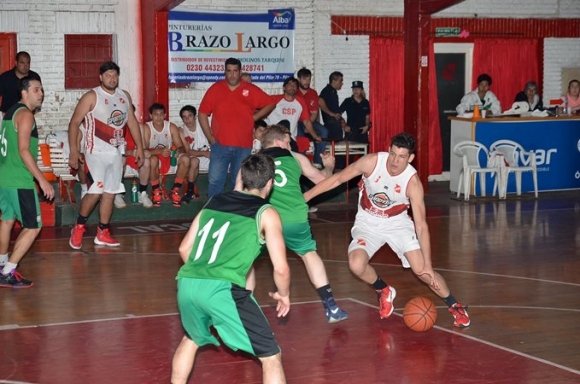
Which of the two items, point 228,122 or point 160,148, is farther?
point 160,148

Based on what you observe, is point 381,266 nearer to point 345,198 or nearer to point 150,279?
point 150,279

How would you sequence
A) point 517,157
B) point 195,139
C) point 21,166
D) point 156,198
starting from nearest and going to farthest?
point 21,166 < point 156,198 < point 195,139 < point 517,157

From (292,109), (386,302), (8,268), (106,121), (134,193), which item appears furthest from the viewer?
(292,109)

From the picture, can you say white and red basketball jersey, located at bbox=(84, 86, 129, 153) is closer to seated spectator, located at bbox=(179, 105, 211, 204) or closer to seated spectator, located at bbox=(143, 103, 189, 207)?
seated spectator, located at bbox=(143, 103, 189, 207)

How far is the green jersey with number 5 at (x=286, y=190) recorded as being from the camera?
8864 mm

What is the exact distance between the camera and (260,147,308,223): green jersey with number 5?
29.1ft

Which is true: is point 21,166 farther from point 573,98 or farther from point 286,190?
point 573,98

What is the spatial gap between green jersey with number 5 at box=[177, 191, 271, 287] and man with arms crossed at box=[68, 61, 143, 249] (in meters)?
6.69

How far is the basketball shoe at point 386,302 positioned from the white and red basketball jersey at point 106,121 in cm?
502

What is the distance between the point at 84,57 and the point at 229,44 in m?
2.83

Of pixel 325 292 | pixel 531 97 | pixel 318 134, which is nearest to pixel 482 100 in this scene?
pixel 531 97

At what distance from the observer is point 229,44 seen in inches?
757

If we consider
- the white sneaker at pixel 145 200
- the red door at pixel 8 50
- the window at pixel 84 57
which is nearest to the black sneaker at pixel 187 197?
the white sneaker at pixel 145 200

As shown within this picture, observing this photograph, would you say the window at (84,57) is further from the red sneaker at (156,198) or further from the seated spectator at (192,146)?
the red sneaker at (156,198)
